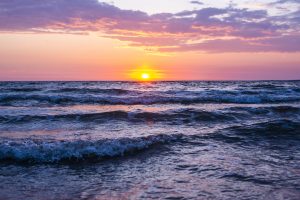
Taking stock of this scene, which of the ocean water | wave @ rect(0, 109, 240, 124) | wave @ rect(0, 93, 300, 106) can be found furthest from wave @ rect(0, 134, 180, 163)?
wave @ rect(0, 93, 300, 106)

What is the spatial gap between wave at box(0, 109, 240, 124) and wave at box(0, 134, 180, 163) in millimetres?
5028

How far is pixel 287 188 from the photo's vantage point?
5652mm

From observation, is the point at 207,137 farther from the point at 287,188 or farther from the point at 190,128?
the point at 287,188

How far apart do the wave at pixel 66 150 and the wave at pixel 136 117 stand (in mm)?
5028

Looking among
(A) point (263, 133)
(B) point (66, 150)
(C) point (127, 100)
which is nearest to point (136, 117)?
(A) point (263, 133)

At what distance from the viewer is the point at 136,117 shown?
14648 mm

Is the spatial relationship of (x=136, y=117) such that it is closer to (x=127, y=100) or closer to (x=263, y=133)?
(x=263, y=133)

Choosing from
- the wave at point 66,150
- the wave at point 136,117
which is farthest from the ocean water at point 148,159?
the wave at point 136,117

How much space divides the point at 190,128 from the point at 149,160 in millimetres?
4536

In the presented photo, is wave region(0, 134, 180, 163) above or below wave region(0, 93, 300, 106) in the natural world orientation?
below

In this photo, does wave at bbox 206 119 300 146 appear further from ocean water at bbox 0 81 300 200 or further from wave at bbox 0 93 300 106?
wave at bbox 0 93 300 106

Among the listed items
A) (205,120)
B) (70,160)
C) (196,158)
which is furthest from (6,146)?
(205,120)

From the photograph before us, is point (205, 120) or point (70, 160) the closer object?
point (70, 160)

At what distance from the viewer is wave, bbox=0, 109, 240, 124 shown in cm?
1409
